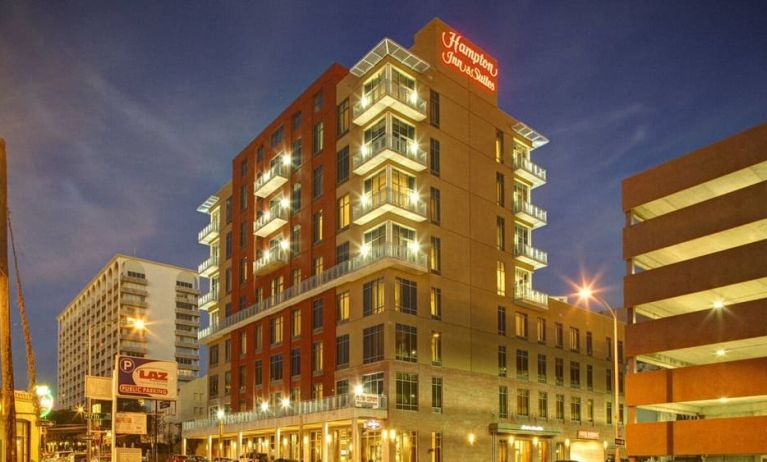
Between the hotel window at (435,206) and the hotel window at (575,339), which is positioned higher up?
the hotel window at (435,206)

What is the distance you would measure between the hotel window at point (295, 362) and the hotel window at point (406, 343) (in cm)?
1350

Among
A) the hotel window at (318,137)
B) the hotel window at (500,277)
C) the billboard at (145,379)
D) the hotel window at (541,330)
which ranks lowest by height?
the billboard at (145,379)

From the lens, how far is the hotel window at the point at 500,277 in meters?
70.6

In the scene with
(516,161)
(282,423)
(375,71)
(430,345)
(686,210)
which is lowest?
(282,423)

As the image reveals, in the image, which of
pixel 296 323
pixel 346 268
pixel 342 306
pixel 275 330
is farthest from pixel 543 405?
pixel 275 330

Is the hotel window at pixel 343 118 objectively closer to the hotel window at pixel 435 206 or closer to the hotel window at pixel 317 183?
the hotel window at pixel 317 183

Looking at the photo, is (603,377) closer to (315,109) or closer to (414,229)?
(414,229)

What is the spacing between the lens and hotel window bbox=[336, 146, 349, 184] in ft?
219

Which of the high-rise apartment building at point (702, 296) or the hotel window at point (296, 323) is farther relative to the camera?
the hotel window at point (296, 323)

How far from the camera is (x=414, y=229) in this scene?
6288cm

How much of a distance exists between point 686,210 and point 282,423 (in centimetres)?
3869

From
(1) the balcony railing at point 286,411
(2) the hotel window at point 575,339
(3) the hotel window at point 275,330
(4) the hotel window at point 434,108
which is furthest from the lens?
(2) the hotel window at point 575,339

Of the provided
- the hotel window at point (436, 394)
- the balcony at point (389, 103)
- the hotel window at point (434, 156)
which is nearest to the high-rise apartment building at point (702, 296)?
the hotel window at point (436, 394)

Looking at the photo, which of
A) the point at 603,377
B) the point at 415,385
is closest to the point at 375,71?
the point at 415,385
